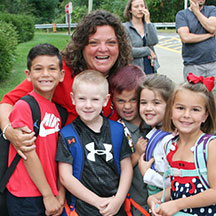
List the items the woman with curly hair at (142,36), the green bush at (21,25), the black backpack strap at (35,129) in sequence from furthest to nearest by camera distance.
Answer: the green bush at (21,25), the woman with curly hair at (142,36), the black backpack strap at (35,129)

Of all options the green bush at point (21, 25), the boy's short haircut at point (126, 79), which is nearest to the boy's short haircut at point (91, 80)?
the boy's short haircut at point (126, 79)

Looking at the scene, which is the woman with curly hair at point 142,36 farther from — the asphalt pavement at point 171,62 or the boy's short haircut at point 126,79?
the asphalt pavement at point 171,62

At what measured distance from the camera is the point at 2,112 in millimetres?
2605

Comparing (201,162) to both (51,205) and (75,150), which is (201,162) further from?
(51,205)

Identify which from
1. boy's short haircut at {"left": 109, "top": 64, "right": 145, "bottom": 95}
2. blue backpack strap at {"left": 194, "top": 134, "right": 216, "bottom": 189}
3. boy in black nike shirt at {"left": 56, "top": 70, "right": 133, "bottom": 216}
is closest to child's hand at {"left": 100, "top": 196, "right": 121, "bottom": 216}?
boy in black nike shirt at {"left": 56, "top": 70, "right": 133, "bottom": 216}

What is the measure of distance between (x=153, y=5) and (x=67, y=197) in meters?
34.1

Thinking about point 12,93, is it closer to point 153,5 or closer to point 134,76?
point 134,76

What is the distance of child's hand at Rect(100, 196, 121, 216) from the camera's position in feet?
7.52

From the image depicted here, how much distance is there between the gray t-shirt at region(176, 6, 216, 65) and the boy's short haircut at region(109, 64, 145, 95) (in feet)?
10.3

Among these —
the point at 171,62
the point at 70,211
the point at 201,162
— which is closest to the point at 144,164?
the point at 201,162

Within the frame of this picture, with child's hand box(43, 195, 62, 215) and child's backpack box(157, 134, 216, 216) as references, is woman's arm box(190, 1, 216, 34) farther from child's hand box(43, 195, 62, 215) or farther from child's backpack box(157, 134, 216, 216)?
child's hand box(43, 195, 62, 215)

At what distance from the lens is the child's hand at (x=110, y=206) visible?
229cm

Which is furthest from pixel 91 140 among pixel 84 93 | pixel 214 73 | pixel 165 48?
pixel 165 48

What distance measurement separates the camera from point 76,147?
7.72 ft
